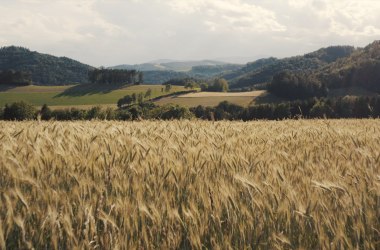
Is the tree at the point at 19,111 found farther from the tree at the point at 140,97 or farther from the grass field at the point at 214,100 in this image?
the tree at the point at 140,97

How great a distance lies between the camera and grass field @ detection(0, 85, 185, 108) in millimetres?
120787

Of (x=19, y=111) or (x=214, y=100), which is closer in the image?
(x=19, y=111)

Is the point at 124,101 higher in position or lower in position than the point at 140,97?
lower

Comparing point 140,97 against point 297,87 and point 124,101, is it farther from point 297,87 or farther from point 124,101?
point 297,87

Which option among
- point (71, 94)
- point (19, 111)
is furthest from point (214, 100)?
point (71, 94)

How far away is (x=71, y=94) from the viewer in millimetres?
137625

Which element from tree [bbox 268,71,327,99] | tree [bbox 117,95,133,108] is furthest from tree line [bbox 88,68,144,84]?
tree [bbox 268,71,327,99]

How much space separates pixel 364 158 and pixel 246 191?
2022 millimetres

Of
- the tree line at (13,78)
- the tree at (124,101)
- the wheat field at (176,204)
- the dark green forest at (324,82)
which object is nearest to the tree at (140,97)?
the tree at (124,101)

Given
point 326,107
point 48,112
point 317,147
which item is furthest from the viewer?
point 48,112

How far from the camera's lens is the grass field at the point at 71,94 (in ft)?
396

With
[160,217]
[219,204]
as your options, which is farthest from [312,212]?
[160,217]

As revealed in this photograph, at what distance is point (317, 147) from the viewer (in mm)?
5305

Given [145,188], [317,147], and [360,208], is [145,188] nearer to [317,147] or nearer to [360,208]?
[360,208]
